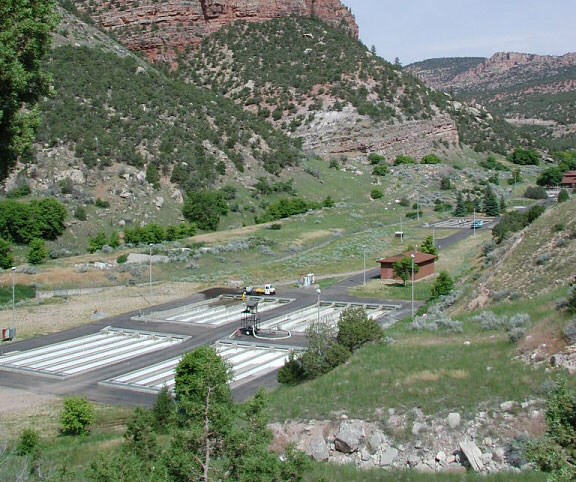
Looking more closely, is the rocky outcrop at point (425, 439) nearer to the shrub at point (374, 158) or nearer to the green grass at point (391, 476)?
the green grass at point (391, 476)

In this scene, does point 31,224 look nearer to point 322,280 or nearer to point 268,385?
point 322,280

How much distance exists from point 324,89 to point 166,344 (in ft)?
214

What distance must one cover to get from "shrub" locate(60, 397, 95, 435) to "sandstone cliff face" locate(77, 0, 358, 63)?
82344 mm

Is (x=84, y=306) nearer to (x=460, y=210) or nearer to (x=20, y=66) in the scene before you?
(x=20, y=66)

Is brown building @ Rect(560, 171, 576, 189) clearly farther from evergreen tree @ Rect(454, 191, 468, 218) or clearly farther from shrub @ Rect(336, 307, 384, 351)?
shrub @ Rect(336, 307, 384, 351)

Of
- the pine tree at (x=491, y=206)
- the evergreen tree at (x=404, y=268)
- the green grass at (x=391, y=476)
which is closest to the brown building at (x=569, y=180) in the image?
the pine tree at (x=491, y=206)

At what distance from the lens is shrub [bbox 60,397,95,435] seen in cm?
1984

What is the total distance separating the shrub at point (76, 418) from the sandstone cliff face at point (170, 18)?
82344 mm

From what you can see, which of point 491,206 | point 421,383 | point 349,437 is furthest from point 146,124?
point 349,437

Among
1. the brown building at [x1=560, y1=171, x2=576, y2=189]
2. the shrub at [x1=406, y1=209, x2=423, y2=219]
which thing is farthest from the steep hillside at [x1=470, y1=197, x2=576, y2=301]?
the brown building at [x1=560, y1=171, x2=576, y2=189]

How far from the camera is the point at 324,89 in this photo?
9019 cm

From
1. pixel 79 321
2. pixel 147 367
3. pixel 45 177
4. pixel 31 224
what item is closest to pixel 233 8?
pixel 45 177

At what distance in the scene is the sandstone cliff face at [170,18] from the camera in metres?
96.3

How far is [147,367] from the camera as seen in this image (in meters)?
27.0
